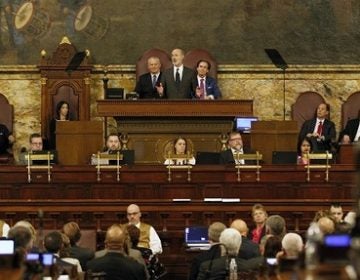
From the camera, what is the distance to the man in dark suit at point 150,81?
21.6 m

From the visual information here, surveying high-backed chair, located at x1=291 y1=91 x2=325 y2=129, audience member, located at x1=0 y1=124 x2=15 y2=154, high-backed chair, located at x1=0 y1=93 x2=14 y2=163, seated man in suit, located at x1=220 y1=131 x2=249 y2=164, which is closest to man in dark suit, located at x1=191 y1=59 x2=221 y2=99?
seated man in suit, located at x1=220 y1=131 x2=249 y2=164

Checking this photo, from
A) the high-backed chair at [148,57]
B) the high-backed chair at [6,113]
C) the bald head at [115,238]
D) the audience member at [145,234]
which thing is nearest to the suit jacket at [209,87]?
the high-backed chair at [148,57]

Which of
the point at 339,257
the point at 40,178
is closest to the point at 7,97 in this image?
the point at 40,178

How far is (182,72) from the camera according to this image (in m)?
21.6

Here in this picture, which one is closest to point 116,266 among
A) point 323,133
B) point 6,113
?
point 323,133

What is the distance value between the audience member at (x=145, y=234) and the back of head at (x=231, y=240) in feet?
11.6

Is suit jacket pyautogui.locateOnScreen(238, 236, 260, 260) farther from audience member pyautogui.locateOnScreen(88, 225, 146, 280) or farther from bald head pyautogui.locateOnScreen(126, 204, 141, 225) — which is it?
bald head pyautogui.locateOnScreen(126, 204, 141, 225)

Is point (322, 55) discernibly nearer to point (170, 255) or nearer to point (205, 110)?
point (205, 110)

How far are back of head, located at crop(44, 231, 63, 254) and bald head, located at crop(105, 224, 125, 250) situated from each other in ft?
A: 1.43

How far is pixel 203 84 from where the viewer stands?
21734mm

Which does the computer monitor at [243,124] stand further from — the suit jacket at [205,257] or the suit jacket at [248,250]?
the suit jacket at [205,257]

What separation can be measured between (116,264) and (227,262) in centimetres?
103

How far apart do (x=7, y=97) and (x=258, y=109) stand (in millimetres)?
4493

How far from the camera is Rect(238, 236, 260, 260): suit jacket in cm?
1272
